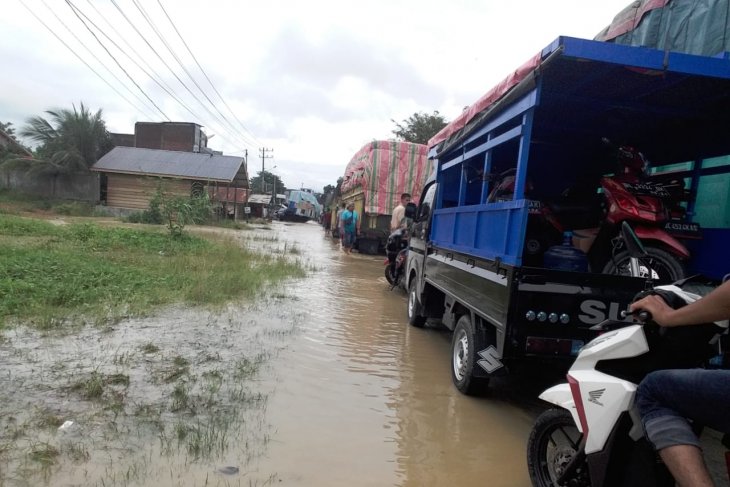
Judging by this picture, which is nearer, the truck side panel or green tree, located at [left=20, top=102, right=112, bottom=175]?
the truck side panel

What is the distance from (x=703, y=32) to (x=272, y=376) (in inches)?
245

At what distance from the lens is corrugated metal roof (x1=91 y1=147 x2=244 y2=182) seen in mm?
27641

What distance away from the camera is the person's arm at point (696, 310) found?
1688 mm

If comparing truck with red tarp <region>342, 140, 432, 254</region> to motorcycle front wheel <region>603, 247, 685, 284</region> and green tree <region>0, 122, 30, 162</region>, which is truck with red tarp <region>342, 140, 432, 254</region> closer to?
motorcycle front wheel <region>603, 247, 685, 284</region>

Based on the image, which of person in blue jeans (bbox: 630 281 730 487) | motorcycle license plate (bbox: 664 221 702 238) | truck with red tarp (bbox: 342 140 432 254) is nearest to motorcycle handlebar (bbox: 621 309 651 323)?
person in blue jeans (bbox: 630 281 730 487)

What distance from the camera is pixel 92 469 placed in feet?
8.16

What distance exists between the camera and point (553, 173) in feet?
19.5

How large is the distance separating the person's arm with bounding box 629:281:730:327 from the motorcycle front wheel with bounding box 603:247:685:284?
201 centimetres

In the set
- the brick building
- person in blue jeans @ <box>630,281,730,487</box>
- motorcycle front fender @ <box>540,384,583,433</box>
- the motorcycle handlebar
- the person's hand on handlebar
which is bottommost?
motorcycle front fender @ <box>540,384,583,433</box>

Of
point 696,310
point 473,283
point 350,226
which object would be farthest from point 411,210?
point 350,226

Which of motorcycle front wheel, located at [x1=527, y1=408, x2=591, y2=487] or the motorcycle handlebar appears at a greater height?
the motorcycle handlebar

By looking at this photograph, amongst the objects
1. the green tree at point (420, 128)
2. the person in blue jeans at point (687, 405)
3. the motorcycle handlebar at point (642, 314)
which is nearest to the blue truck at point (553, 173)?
the motorcycle handlebar at point (642, 314)

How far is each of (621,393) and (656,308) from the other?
373 millimetres

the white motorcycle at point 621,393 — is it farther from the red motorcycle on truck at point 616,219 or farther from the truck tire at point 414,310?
the truck tire at point 414,310
